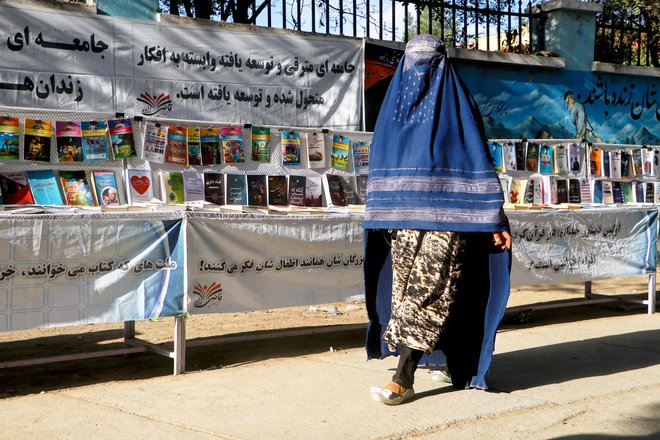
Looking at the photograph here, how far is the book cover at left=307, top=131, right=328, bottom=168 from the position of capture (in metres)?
6.45

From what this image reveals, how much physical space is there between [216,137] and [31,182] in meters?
1.33

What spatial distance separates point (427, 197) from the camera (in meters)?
4.34

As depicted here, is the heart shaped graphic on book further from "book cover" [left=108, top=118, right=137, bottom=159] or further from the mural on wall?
the mural on wall

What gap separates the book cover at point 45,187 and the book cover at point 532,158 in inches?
171

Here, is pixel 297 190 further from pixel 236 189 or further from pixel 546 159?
pixel 546 159

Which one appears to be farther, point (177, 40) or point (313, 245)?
point (177, 40)

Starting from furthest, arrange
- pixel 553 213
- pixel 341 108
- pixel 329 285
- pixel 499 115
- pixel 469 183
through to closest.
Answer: pixel 499 115
pixel 341 108
pixel 553 213
pixel 329 285
pixel 469 183

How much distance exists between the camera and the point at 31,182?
532 centimetres

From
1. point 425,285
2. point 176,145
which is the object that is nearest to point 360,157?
point 176,145

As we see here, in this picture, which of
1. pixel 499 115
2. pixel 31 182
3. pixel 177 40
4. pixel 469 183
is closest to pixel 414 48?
pixel 469 183

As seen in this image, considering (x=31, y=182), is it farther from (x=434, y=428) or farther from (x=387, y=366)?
(x=434, y=428)

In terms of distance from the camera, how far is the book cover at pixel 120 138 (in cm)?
557

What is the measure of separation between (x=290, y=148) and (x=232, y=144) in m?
0.49

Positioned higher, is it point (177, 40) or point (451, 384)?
point (177, 40)
